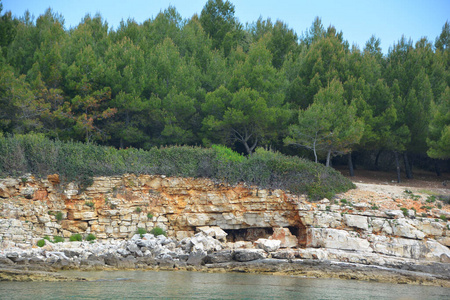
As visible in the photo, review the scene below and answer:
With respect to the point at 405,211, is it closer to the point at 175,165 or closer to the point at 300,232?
the point at 300,232

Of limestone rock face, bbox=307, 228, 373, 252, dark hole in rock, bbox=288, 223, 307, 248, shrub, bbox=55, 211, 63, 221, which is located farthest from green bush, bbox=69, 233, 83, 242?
limestone rock face, bbox=307, 228, 373, 252

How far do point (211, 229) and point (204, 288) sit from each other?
874cm

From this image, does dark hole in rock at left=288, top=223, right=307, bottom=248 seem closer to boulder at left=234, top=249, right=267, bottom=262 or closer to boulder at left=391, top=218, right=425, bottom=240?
boulder at left=234, top=249, right=267, bottom=262

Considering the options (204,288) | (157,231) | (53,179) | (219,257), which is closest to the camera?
(204,288)

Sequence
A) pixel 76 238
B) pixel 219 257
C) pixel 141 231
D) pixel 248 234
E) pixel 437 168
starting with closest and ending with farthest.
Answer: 1. pixel 219 257
2. pixel 76 238
3. pixel 141 231
4. pixel 248 234
5. pixel 437 168

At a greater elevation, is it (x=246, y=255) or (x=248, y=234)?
(x=248, y=234)

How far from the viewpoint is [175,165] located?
27953mm

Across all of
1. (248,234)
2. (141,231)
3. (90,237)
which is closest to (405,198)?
(248,234)

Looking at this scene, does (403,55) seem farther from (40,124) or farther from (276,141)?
(40,124)

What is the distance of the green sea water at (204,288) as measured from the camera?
15.5m

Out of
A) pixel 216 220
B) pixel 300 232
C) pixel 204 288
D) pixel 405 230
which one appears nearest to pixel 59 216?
pixel 216 220

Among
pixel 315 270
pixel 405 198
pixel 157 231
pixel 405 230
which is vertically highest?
pixel 405 198

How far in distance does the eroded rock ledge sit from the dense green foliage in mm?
1804

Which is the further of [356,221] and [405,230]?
[356,221]
